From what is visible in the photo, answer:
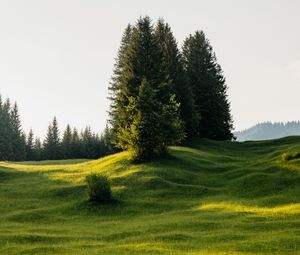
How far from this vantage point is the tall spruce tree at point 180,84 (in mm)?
72375

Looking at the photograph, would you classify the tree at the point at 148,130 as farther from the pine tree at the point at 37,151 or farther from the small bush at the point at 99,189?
the pine tree at the point at 37,151

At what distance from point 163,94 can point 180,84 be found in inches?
437

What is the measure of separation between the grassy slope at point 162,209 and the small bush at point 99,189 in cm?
116

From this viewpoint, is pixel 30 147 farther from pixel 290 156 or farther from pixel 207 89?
pixel 290 156

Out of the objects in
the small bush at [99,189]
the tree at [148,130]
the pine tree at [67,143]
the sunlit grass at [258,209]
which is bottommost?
the sunlit grass at [258,209]

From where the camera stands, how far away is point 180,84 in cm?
7350

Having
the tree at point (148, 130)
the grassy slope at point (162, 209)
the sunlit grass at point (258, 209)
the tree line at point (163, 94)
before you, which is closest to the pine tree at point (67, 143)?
the tree line at point (163, 94)

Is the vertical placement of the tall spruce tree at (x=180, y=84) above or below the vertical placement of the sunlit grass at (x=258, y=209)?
above

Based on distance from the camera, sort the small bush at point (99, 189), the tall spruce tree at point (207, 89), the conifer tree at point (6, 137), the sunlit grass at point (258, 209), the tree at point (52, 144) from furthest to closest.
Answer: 1. the tree at point (52, 144)
2. the conifer tree at point (6, 137)
3. the tall spruce tree at point (207, 89)
4. the small bush at point (99, 189)
5. the sunlit grass at point (258, 209)

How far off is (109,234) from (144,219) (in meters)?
5.38

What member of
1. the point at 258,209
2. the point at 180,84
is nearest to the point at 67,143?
the point at 180,84

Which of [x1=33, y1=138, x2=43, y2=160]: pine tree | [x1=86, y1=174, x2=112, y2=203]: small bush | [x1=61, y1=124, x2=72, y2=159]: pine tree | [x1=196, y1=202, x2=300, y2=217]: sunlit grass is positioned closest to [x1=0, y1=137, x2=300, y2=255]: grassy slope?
[x1=196, y1=202, x2=300, y2=217]: sunlit grass

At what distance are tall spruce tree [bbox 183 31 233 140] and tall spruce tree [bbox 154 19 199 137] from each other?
270 inches

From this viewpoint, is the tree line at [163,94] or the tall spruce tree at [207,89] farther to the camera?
the tall spruce tree at [207,89]
